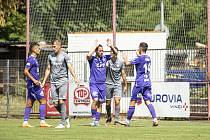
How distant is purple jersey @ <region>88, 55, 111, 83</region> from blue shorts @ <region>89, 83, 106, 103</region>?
15 cm

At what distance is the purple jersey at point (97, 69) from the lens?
19406 millimetres

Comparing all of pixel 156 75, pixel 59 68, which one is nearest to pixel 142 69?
pixel 59 68

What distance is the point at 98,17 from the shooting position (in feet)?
101

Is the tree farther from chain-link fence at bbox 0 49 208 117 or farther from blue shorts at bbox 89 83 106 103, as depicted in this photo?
blue shorts at bbox 89 83 106 103

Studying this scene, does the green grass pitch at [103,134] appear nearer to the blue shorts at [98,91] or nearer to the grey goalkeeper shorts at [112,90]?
the blue shorts at [98,91]

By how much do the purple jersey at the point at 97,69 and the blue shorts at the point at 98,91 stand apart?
15 cm

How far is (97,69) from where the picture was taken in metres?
19.5

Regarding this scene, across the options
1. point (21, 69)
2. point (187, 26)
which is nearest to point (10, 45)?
point (21, 69)

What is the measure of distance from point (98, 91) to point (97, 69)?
59 cm

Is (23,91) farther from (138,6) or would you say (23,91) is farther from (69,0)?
(138,6)

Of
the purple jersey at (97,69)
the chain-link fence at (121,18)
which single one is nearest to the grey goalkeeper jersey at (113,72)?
the purple jersey at (97,69)

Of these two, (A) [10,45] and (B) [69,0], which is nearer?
(B) [69,0]

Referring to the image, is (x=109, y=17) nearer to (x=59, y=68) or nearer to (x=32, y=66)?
(x=32, y=66)

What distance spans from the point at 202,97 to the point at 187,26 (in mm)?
5434
